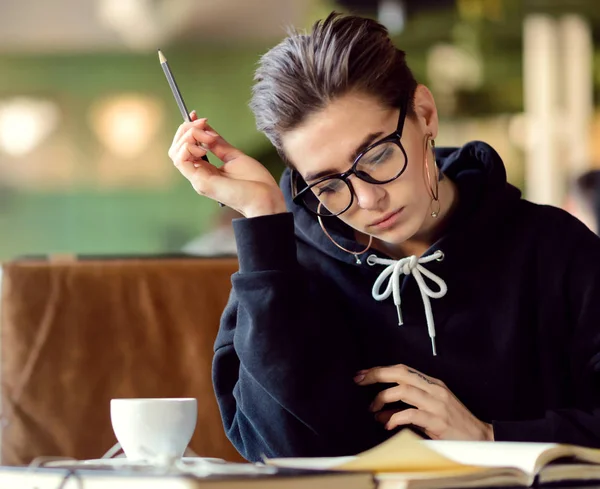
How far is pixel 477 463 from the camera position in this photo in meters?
0.83

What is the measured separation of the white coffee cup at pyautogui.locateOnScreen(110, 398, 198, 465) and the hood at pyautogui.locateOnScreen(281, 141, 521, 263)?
43 centimetres

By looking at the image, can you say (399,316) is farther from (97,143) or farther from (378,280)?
(97,143)

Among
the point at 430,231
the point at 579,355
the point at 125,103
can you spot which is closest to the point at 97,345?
the point at 430,231

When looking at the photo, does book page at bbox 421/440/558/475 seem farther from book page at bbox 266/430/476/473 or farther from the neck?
the neck

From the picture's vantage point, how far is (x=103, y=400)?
1699mm

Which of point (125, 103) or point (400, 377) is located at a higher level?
point (125, 103)

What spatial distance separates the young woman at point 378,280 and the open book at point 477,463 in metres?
0.29

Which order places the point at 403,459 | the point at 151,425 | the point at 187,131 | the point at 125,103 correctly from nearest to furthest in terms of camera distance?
the point at 403,459
the point at 151,425
the point at 187,131
the point at 125,103

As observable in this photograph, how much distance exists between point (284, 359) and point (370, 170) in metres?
0.26

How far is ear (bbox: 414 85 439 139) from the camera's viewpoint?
1313 millimetres

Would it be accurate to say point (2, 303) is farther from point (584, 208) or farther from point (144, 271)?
point (584, 208)

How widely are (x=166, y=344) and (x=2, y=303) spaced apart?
11.4 inches

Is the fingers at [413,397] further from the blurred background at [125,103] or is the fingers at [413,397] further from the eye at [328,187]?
the blurred background at [125,103]

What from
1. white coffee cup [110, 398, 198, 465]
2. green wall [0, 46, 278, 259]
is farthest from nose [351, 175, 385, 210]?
green wall [0, 46, 278, 259]
